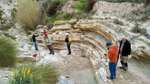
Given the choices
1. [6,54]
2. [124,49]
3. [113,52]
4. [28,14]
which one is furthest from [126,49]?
[28,14]

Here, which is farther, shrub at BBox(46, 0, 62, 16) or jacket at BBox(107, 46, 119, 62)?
shrub at BBox(46, 0, 62, 16)

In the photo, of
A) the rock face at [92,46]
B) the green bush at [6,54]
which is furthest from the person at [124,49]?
the green bush at [6,54]

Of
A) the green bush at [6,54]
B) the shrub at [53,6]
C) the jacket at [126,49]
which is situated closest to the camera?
the jacket at [126,49]

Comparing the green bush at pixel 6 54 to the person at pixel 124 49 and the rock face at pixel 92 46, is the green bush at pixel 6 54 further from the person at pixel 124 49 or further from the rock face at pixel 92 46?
the person at pixel 124 49

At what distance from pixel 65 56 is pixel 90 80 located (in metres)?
2.70

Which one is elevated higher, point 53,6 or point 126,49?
point 53,6

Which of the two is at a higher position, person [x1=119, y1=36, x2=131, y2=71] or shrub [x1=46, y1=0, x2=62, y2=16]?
shrub [x1=46, y1=0, x2=62, y2=16]

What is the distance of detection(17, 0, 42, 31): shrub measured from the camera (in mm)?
11289

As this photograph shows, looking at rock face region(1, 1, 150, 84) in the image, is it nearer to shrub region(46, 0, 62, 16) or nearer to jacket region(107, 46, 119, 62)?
jacket region(107, 46, 119, 62)

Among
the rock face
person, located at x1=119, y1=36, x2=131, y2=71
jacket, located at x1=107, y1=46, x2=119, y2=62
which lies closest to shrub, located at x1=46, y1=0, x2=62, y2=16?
the rock face

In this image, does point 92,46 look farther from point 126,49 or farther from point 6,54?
point 6,54

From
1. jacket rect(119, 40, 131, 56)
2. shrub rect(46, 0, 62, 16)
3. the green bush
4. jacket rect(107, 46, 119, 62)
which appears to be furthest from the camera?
shrub rect(46, 0, 62, 16)

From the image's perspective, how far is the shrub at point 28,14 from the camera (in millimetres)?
11289

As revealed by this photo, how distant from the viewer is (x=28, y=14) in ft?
37.4
